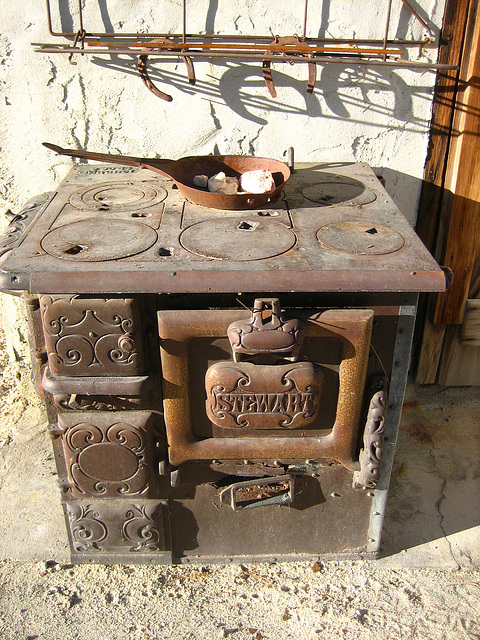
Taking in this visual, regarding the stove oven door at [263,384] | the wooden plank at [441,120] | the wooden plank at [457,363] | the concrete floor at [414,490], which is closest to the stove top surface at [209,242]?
the stove oven door at [263,384]

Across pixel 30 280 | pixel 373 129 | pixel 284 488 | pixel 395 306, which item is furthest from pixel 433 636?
pixel 373 129

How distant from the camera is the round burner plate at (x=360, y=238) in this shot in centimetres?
184

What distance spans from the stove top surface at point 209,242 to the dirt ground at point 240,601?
1.17 m

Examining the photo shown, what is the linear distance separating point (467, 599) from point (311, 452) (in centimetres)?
83

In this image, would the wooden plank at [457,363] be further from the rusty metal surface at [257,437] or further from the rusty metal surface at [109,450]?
the rusty metal surface at [109,450]

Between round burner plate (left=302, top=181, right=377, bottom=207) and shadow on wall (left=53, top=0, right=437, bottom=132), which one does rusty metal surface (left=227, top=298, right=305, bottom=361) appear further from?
shadow on wall (left=53, top=0, right=437, bottom=132)

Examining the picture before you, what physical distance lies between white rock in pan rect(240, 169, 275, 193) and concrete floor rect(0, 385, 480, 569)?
4.73 feet

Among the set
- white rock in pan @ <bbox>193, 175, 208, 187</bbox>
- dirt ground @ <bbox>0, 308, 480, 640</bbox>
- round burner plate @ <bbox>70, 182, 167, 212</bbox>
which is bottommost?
dirt ground @ <bbox>0, 308, 480, 640</bbox>

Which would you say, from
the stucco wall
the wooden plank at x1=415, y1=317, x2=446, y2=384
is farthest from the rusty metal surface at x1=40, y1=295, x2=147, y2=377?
the wooden plank at x1=415, y1=317, x2=446, y2=384

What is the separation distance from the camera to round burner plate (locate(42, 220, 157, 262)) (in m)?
1.81

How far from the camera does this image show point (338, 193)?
226 cm

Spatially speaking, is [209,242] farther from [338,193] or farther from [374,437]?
[374,437]

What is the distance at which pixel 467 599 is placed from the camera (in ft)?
6.95

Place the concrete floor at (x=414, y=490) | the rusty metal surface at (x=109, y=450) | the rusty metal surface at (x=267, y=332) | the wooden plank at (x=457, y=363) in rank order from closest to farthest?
the rusty metal surface at (x=267, y=332), the rusty metal surface at (x=109, y=450), the concrete floor at (x=414, y=490), the wooden plank at (x=457, y=363)
